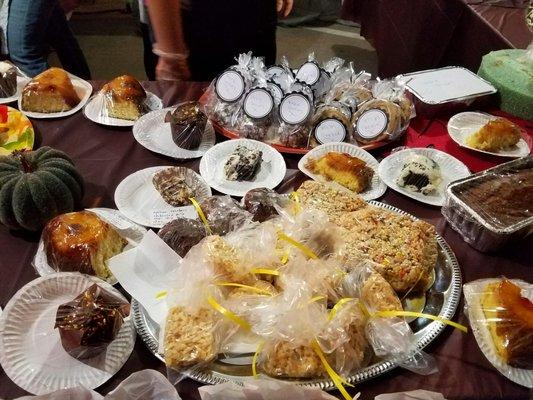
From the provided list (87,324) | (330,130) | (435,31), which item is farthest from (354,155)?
(435,31)

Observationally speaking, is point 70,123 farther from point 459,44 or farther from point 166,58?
point 459,44

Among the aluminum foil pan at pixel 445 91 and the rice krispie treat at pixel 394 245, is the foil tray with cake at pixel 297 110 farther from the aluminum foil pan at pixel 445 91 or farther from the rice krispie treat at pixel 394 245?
the rice krispie treat at pixel 394 245

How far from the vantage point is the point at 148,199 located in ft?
4.79

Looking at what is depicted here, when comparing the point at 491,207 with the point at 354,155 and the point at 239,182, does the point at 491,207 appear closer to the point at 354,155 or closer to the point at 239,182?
the point at 354,155

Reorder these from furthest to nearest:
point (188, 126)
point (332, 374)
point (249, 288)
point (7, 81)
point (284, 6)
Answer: point (284, 6) < point (7, 81) < point (188, 126) < point (249, 288) < point (332, 374)

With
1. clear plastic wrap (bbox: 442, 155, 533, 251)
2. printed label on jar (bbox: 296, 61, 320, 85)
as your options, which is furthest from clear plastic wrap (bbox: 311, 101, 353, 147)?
clear plastic wrap (bbox: 442, 155, 533, 251)

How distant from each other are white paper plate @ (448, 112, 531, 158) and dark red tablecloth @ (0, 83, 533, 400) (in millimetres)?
86

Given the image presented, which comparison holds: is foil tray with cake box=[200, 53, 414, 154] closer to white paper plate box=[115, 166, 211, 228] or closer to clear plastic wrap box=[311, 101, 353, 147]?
clear plastic wrap box=[311, 101, 353, 147]

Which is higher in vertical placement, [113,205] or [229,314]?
[229,314]

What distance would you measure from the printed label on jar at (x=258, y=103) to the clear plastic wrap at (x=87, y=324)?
0.94m

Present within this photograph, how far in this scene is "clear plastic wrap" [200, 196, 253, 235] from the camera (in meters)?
1.27

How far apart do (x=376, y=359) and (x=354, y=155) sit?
84 cm

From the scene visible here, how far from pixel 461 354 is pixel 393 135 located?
0.91 m

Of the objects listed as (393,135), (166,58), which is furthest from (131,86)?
(393,135)
